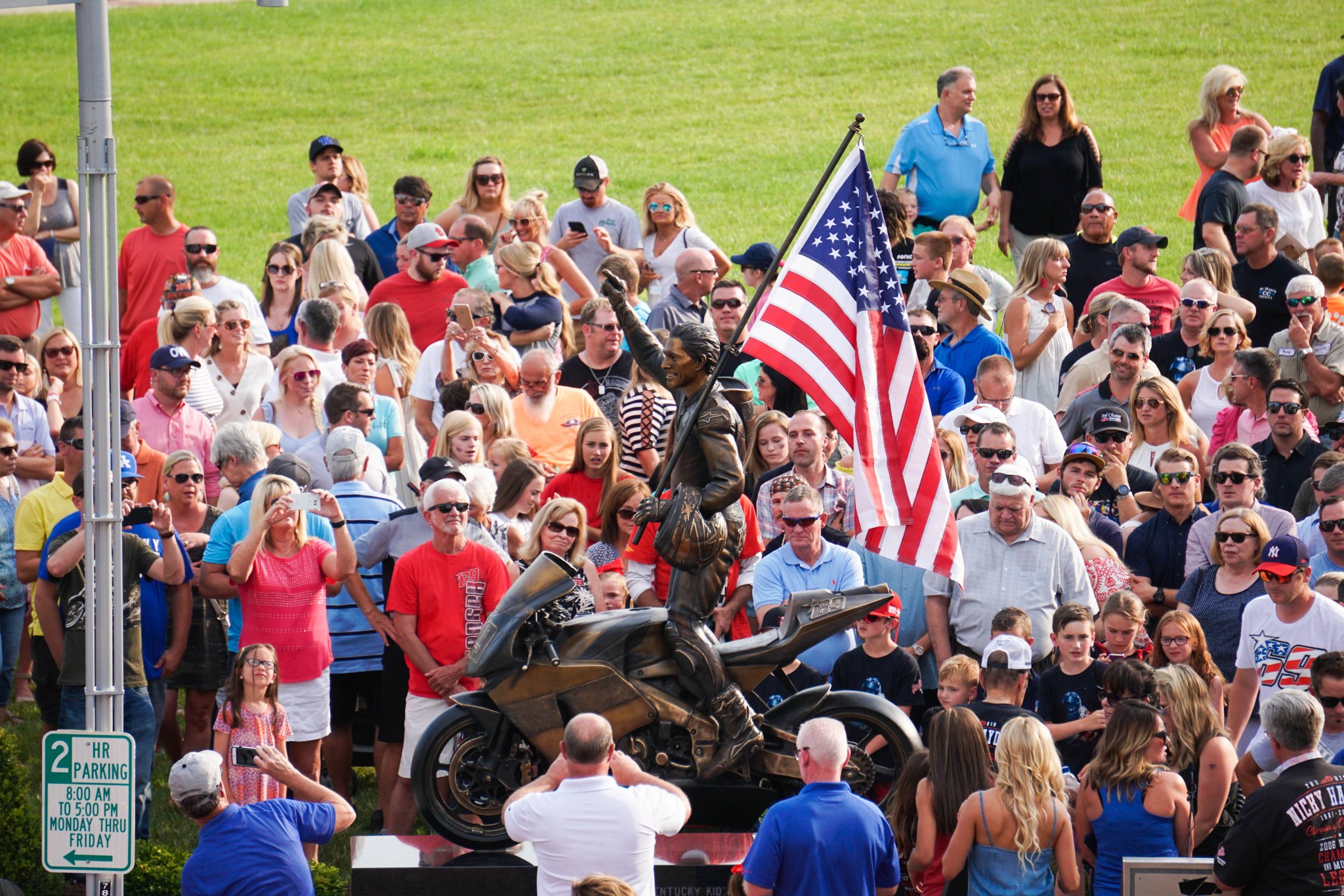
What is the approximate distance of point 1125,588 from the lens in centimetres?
1068

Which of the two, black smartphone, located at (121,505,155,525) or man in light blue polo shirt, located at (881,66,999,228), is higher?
man in light blue polo shirt, located at (881,66,999,228)

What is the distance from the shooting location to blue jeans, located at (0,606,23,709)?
11930 mm

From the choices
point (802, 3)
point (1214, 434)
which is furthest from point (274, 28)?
point (1214, 434)

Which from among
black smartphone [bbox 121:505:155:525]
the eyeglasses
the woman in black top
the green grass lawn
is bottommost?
the eyeglasses

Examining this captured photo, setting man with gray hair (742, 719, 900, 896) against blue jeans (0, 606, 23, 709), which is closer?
man with gray hair (742, 719, 900, 896)

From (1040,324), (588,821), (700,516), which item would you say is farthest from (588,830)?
(1040,324)


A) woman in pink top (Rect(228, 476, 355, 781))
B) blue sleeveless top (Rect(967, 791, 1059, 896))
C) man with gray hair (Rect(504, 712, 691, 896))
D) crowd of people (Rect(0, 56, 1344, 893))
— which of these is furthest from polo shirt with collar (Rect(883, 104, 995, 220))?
man with gray hair (Rect(504, 712, 691, 896))

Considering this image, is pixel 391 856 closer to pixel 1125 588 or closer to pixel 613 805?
pixel 613 805

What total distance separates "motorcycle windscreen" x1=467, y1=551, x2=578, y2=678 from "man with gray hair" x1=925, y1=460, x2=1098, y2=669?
98.2 inches

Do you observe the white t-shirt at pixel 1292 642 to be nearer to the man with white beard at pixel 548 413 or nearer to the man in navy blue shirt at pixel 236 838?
the man with white beard at pixel 548 413

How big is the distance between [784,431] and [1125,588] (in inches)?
94.2

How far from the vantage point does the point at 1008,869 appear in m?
8.30

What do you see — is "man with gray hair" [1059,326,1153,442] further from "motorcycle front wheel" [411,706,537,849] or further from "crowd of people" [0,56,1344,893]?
"motorcycle front wheel" [411,706,537,849]

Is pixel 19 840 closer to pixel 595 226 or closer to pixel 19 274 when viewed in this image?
pixel 19 274
